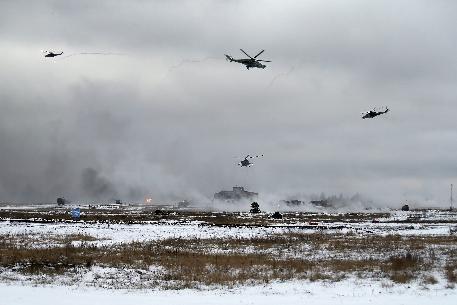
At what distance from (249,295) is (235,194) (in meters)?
163

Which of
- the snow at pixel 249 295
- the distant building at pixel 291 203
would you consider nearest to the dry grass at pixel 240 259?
the snow at pixel 249 295

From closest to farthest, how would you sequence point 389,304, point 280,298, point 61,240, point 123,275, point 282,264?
point 389,304 < point 280,298 < point 123,275 < point 282,264 < point 61,240

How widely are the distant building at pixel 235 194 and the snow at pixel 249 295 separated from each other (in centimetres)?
14523

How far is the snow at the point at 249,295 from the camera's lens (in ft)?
56.4

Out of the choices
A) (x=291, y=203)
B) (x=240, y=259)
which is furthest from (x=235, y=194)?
(x=240, y=259)

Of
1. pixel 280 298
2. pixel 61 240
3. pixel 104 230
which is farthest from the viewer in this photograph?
pixel 104 230

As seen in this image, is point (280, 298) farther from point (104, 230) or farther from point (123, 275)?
point (104, 230)

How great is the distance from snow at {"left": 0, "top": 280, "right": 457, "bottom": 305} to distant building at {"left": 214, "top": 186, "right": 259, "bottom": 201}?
14523 centimetres

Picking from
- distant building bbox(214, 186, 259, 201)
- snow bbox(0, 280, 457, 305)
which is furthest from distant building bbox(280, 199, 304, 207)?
snow bbox(0, 280, 457, 305)

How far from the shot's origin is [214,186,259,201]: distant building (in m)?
169

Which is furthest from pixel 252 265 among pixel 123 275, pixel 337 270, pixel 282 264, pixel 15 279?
pixel 15 279

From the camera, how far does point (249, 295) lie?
60.8 feet

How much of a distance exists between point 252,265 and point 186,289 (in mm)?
6626

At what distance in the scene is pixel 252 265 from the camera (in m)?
25.5
